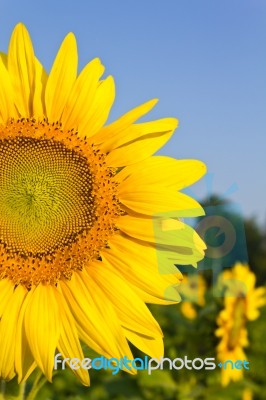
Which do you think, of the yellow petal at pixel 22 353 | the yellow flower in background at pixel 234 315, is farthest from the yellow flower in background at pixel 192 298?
the yellow petal at pixel 22 353

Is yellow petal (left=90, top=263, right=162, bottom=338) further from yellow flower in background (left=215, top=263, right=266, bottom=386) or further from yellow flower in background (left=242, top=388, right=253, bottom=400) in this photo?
yellow flower in background (left=242, top=388, right=253, bottom=400)

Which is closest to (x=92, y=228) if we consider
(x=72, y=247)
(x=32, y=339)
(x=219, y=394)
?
(x=72, y=247)

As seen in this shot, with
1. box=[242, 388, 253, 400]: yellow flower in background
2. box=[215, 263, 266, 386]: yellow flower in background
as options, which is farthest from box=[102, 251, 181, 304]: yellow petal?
box=[242, 388, 253, 400]: yellow flower in background

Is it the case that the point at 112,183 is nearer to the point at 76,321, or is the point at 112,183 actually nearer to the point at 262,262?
the point at 76,321

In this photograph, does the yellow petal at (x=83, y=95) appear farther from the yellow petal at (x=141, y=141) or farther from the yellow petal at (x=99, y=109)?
the yellow petal at (x=141, y=141)

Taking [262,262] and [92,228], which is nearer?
[92,228]
